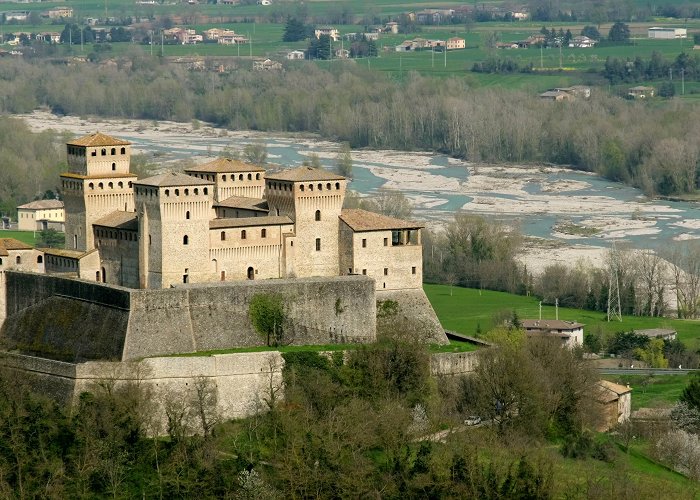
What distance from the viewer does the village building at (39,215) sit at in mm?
69188

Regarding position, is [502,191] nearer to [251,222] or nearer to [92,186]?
[92,186]

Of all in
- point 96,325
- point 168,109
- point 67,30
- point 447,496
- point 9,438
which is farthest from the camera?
point 67,30

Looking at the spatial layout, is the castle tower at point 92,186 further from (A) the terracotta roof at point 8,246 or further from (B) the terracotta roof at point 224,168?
(B) the terracotta roof at point 224,168

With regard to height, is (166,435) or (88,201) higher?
(88,201)

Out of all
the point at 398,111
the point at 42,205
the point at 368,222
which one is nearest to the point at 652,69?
the point at 398,111

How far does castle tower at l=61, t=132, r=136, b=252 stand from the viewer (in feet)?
151

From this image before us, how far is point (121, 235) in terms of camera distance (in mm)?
44812

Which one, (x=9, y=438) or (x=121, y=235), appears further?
(x=121, y=235)

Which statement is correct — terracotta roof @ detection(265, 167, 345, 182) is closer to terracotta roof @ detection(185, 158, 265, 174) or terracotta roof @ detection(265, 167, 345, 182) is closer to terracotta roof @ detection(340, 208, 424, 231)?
terracotta roof @ detection(340, 208, 424, 231)

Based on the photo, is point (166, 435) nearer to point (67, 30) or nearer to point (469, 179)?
point (469, 179)

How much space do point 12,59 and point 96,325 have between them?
11286cm

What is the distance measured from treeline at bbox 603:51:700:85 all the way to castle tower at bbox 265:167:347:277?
8053 cm

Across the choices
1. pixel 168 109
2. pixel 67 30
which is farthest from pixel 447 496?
pixel 67 30

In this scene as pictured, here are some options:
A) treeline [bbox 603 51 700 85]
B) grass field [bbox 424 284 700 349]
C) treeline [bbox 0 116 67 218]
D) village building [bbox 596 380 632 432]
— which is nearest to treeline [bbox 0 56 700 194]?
treeline [bbox 603 51 700 85]
